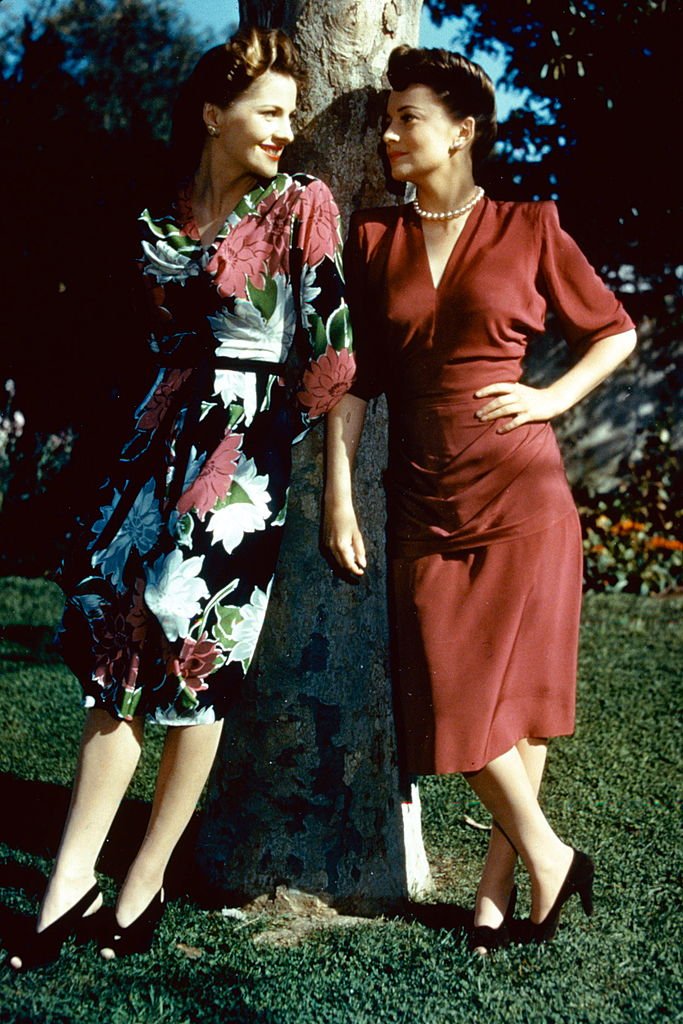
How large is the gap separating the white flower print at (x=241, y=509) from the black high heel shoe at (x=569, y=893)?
3.77 feet

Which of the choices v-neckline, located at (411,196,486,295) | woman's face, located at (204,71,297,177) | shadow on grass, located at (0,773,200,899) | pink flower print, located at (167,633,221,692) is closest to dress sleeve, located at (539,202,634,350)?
v-neckline, located at (411,196,486,295)

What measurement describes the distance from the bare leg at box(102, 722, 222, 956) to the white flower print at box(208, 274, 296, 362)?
871mm

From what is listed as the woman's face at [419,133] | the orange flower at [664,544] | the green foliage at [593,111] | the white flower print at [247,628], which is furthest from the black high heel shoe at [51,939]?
the orange flower at [664,544]

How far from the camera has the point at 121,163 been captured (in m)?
7.62

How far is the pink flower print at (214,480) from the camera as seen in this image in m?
2.63

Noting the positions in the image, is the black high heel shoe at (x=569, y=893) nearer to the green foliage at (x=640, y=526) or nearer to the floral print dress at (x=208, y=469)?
the floral print dress at (x=208, y=469)

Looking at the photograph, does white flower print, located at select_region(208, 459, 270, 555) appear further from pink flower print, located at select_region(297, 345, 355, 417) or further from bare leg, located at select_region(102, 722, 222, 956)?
bare leg, located at select_region(102, 722, 222, 956)

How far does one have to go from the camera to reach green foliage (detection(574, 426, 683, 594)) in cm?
824

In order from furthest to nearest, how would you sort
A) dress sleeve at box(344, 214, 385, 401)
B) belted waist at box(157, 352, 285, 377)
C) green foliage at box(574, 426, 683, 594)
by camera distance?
green foliage at box(574, 426, 683, 594)
dress sleeve at box(344, 214, 385, 401)
belted waist at box(157, 352, 285, 377)

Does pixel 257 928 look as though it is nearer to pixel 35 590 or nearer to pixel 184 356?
pixel 184 356

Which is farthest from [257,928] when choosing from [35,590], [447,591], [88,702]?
[35,590]

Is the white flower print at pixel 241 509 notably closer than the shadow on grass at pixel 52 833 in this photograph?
Yes

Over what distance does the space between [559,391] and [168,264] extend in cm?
97

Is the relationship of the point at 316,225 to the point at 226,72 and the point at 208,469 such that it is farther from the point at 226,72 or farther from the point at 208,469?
Answer: the point at 208,469
